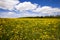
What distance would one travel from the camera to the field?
17.8 feet

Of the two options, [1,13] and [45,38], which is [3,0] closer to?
[1,13]

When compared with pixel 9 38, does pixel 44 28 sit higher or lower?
higher

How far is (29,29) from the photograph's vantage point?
18.7ft

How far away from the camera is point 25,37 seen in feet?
17.7

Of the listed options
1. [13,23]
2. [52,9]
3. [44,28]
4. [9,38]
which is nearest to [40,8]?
[52,9]

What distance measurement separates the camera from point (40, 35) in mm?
5531

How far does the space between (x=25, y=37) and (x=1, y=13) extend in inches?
57.7

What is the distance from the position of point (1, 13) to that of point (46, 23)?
79.8 inches

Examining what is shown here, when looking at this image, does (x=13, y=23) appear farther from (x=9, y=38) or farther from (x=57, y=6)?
(x=57, y=6)

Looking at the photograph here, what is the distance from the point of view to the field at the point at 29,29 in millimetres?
5415

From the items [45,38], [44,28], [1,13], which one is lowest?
[45,38]

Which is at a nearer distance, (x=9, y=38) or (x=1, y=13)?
(x=9, y=38)

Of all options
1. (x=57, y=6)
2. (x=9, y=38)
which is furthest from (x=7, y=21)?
(x=57, y=6)

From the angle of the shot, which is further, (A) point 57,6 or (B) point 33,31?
(A) point 57,6
